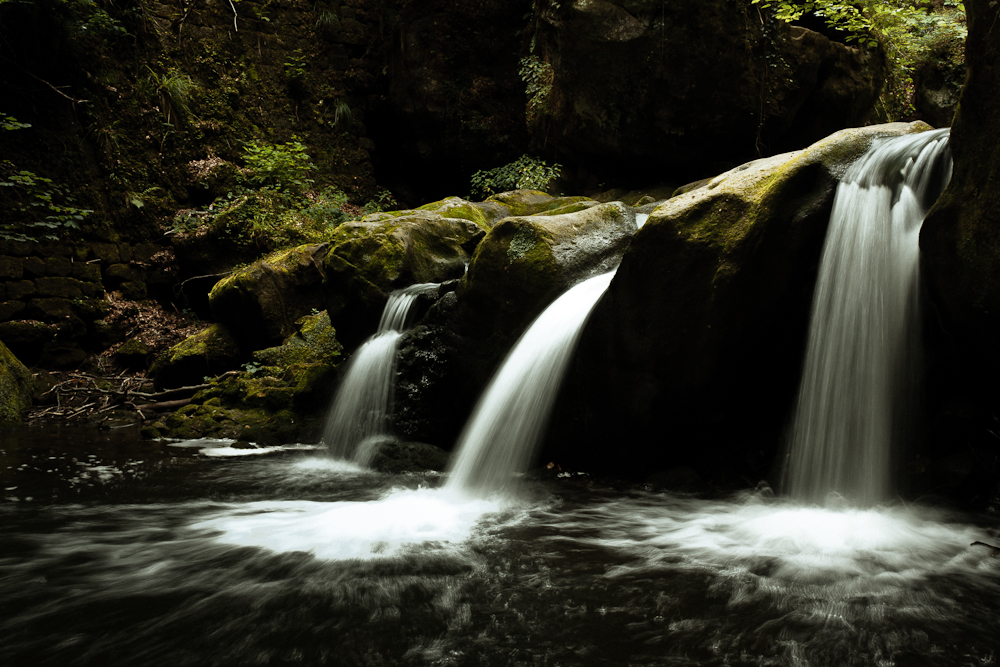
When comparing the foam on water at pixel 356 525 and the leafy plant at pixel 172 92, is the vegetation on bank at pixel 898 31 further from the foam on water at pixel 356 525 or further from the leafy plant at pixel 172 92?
the leafy plant at pixel 172 92

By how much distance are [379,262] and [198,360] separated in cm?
363

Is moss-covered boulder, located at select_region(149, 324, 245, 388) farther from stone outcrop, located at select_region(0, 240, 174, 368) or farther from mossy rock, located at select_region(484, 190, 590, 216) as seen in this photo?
mossy rock, located at select_region(484, 190, 590, 216)

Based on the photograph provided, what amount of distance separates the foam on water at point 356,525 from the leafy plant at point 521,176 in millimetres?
7327

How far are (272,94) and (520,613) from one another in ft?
45.3

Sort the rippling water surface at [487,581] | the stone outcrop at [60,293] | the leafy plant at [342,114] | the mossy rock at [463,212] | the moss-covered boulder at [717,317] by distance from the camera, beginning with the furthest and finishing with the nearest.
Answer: the leafy plant at [342,114] < the stone outcrop at [60,293] < the mossy rock at [463,212] < the moss-covered boulder at [717,317] < the rippling water surface at [487,581]

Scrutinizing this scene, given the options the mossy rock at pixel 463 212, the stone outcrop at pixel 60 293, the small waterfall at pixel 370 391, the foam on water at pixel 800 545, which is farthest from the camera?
the stone outcrop at pixel 60 293

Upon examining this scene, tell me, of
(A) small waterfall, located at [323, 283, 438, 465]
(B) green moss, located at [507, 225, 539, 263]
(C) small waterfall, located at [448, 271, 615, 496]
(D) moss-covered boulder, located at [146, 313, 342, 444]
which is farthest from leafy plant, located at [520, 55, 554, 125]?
Answer: (C) small waterfall, located at [448, 271, 615, 496]

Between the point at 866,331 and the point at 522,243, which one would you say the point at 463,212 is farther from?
the point at 866,331

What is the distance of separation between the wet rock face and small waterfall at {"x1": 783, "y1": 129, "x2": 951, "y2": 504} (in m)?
4.81

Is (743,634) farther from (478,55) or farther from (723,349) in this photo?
(478,55)

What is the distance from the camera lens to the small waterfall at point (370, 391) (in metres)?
5.99

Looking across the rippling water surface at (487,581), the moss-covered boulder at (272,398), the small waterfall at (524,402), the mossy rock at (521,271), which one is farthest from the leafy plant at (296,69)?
the rippling water surface at (487,581)

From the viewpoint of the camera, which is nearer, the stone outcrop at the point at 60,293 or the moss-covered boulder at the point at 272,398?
the moss-covered boulder at the point at 272,398

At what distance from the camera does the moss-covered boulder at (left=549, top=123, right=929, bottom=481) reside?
12.6ft
